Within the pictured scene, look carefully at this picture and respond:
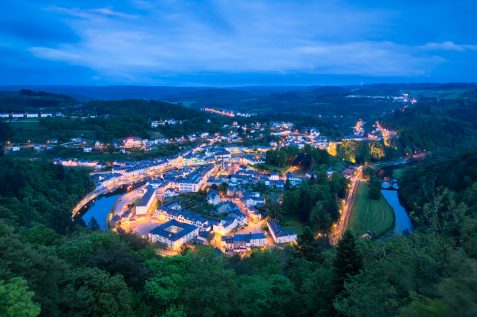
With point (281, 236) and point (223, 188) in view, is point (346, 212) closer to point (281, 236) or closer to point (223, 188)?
point (281, 236)

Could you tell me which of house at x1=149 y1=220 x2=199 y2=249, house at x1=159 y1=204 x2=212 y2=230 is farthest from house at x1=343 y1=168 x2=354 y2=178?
house at x1=149 y1=220 x2=199 y2=249

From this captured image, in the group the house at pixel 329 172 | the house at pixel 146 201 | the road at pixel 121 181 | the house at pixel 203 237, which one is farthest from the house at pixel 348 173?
the house at pixel 203 237

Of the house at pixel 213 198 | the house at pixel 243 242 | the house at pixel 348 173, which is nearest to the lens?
the house at pixel 243 242

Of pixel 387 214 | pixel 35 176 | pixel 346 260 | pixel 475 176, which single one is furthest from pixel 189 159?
pixel 346 260

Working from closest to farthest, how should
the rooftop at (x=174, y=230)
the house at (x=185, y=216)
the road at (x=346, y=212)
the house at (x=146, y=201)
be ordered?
the rooftop at (x=174, y=230) < the road at (x=346, y=212) < the house at (x=185, y=216) < the house at (x=146, y=201)

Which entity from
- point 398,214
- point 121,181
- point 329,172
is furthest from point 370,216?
point 121,181

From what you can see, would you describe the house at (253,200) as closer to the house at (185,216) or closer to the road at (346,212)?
the house at (185,216)
